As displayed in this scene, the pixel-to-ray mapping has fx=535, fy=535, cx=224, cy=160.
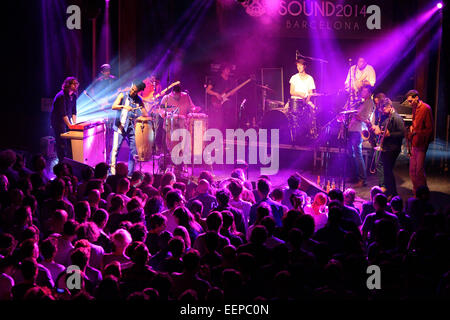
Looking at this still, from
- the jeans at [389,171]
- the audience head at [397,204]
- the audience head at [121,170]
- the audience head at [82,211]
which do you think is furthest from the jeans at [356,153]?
the audience head at [82,211]

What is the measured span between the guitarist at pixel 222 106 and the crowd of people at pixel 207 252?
9550 mm

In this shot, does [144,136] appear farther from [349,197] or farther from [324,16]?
[324,16]

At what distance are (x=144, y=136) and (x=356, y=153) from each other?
171 inches

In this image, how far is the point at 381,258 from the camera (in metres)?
4.75

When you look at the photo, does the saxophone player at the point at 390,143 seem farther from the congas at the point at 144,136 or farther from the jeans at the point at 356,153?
the congas at the point at 144,136

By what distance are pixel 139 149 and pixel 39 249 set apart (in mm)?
5694

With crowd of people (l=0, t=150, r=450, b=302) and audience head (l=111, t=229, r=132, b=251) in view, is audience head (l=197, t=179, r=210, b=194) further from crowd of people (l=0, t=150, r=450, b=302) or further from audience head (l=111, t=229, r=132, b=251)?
audience head (l=111, t=229, r=132, b=251)

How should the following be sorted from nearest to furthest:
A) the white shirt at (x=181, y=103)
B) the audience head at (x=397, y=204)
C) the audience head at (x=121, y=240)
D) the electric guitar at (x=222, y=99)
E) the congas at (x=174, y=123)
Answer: the audience head at (x=121, y=240) → the audience head at (x=397, y=204) → the congas at (x=174, y=123) → the white shirt at (x=181, y=103) → the electric guitar at (x=222, y=99)

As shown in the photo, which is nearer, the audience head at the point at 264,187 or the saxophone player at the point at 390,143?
the audience head at the point at 264,187

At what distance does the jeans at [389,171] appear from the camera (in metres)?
9.46

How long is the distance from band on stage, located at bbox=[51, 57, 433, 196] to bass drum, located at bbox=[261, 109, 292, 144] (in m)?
0.08

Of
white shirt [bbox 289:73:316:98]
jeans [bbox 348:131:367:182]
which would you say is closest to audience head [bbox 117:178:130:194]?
jeans [bbox 348:131:367:182]
